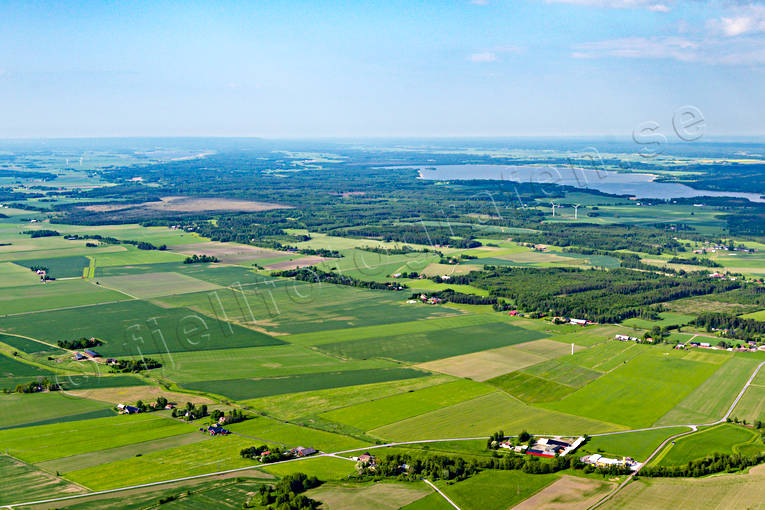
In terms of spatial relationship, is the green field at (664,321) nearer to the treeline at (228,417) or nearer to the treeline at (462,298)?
the treeline at (462,298)

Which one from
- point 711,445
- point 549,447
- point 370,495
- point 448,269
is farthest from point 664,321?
point 370,495

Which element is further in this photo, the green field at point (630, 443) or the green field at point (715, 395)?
the green field at point (715, 395)

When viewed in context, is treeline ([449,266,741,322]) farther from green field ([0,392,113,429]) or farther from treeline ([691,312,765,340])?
green field ([0,392,113,429])

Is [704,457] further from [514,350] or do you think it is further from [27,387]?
[27,387]

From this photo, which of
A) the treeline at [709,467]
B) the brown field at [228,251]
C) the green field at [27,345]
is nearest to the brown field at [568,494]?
the treeline at [709,467]

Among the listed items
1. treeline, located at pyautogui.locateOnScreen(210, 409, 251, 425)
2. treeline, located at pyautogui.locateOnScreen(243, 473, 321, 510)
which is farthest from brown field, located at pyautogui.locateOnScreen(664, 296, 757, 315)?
treeline, located at pyautogui.locateOnScreen(243, 473, 321, 510)
